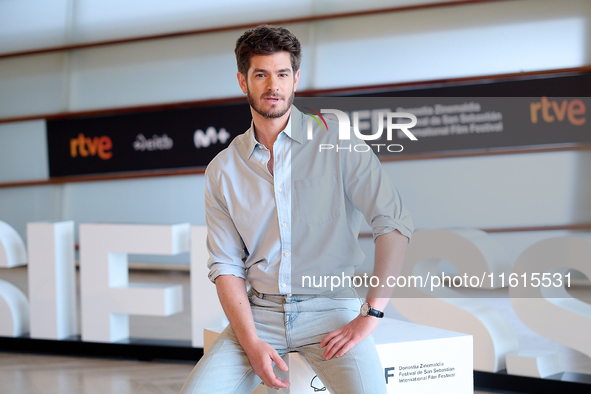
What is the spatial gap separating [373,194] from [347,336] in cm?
39

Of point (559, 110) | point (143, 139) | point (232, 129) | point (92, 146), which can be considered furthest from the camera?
point (92, 146)

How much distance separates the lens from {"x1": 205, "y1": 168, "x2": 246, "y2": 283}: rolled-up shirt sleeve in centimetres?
177

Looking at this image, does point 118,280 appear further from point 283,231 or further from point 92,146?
point 92,146

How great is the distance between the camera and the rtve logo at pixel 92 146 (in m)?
6.30

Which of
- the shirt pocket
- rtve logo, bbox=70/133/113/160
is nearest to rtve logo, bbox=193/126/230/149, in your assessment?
rtve logo, bbox=70/133/113/160

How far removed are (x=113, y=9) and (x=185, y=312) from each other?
3.43 meters

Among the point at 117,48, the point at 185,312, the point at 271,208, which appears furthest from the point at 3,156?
the point at 271,208

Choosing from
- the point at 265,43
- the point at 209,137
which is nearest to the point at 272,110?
the point at 265,43

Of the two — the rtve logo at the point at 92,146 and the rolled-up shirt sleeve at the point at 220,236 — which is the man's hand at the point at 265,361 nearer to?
the rolled-up shirt sleeve at the point at 220,236

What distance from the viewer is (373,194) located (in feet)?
5.46

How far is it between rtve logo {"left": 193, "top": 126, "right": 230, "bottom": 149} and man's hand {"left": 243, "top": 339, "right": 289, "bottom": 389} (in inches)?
174

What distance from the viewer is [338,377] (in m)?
1.53

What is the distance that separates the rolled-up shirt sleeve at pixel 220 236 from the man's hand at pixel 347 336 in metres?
0.35

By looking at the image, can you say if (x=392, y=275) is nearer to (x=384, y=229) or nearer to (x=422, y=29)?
(x=384, y=229)
